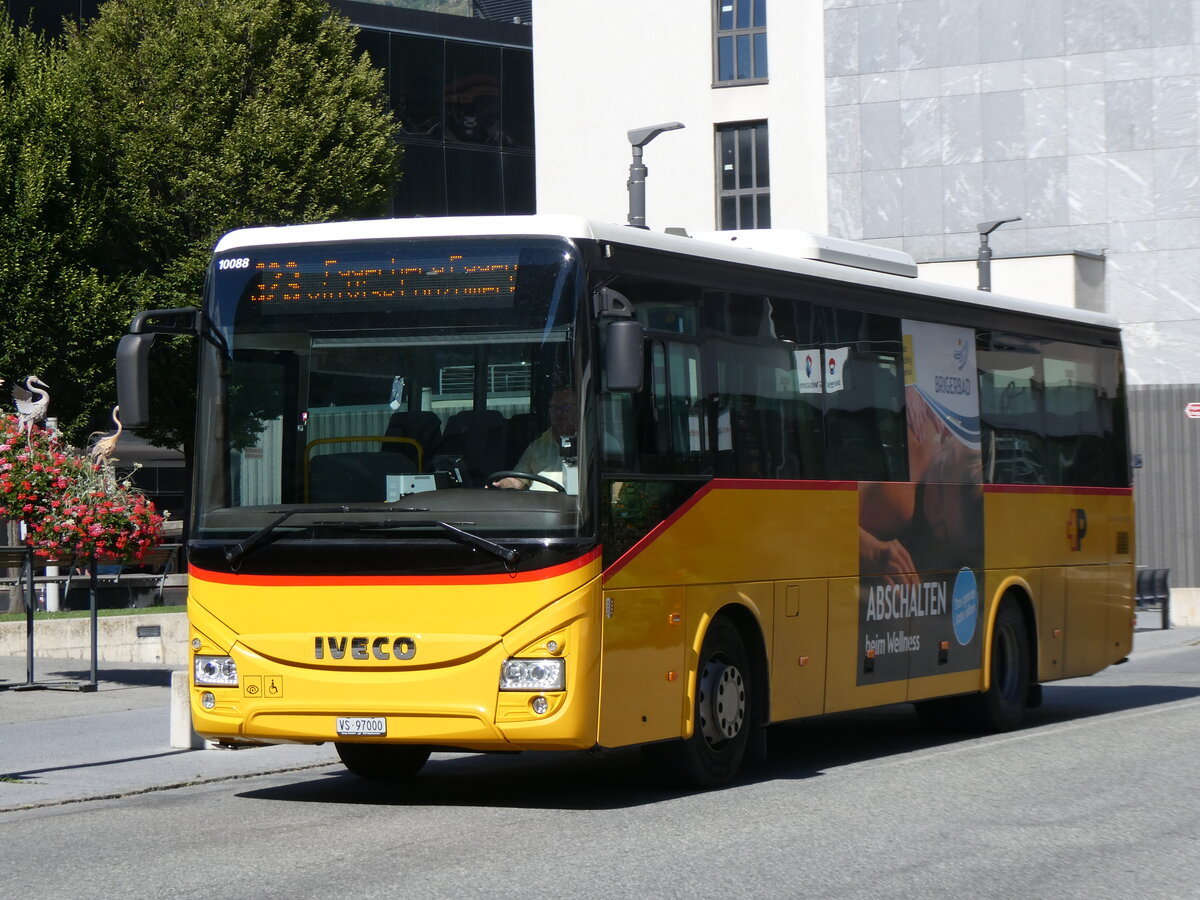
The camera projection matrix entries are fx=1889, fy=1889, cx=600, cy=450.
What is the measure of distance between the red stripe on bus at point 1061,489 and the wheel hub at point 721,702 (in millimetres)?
4066

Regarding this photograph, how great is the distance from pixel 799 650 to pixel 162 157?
23744mm

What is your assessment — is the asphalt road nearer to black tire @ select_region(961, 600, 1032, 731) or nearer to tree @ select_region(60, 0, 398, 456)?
black tire @ select_region(961, 600, 1032, 731)

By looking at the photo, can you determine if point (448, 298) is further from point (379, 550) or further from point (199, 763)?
point (199, 763)

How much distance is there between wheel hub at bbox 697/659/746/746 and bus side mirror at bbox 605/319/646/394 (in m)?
2.10

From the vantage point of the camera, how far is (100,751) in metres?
14.0

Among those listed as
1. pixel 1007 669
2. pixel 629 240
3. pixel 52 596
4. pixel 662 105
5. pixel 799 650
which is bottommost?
pixel 1007 669

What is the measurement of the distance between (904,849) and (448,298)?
149 inches

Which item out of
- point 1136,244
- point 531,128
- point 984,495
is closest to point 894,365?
point 984,495

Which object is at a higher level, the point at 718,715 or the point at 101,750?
the point at 718,715

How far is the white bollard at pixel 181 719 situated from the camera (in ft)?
45.6

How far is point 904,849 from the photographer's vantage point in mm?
8844

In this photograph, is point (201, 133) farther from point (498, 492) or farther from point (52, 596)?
point (498, 492)

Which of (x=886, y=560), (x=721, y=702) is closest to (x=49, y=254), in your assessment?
(x=886, y=560)

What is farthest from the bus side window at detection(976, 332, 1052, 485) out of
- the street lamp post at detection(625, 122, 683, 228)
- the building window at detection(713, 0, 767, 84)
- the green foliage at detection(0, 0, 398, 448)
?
the building window at detection(713, 0, 767, 84)
